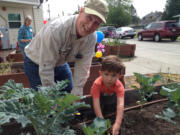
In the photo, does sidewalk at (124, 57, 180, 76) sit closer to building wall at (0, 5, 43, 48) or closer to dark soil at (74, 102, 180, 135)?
dark soil at (74, 102, 180, 135)

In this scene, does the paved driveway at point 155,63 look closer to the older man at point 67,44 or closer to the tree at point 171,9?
the older man at point 67,44

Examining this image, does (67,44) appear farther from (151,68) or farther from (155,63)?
(155,63)

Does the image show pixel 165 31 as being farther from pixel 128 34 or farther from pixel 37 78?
pixel 37 78

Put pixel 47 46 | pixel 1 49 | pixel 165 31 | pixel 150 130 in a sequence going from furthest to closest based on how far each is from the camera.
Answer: pixel 165 31, pixel 1 49, pixel 150 130, pixel 47 46

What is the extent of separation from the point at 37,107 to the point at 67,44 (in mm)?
804

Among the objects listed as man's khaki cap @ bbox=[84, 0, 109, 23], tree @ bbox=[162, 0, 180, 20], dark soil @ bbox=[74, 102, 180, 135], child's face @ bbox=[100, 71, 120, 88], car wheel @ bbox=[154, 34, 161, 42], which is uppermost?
tree @ bbox=[162, 0, 180, 20]

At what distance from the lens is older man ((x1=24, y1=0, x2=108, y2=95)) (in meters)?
1.38

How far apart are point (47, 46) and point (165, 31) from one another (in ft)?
42.2

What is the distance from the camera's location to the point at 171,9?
109ft

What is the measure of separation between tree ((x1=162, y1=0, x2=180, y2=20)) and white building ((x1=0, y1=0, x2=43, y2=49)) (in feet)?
101

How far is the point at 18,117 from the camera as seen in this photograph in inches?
32.7

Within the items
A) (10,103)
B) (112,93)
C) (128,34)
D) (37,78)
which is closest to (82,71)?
(112,93)

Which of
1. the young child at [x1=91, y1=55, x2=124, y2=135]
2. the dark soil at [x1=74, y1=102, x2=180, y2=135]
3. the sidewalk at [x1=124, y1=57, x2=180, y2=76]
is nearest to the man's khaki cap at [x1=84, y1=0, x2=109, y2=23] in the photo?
the young child at [x1=91, y1=55, x2=124, y2=135]

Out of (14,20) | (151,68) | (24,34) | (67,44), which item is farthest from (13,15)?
(67,44)
